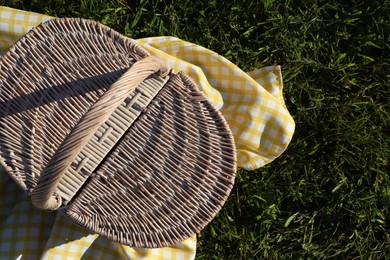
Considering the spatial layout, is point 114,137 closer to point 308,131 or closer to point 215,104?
point 215,104

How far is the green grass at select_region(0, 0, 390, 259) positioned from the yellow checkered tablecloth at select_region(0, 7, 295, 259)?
33 cm

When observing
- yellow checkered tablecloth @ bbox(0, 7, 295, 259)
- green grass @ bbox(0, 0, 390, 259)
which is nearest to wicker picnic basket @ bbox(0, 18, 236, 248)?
yellow checkered tablecloth @ bbox(0, 7, 295, 259)

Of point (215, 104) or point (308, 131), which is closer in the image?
point (215, 104)

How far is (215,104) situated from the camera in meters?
1.66

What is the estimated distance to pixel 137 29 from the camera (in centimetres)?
201

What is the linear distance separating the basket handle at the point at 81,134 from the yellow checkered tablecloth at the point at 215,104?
1.43ft

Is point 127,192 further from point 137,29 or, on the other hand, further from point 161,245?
point 137,29

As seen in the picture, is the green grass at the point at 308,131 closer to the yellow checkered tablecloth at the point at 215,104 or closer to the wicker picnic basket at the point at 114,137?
the yellow checkered tablecloth at the point at 215,104

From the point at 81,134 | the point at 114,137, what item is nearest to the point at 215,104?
the point at 114,137

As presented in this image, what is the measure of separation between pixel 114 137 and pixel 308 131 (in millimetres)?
1021

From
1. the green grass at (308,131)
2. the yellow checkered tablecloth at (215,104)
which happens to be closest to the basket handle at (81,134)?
the yellow checkered tablecloth at (215,104)

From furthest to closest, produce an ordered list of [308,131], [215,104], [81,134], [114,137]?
1. [308,131]
2. [215,104]
3. [114,137]
4. [81,134]

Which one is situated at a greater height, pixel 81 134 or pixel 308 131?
pixel 81 134

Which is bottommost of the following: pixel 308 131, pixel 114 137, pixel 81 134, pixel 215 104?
pixel 308 131
